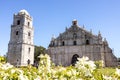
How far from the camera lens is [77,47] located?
45.4 meters

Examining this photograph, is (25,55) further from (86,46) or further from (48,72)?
(48,72)

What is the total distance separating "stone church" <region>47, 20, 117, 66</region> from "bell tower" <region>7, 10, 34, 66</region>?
4.80m

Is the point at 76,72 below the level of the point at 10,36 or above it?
below

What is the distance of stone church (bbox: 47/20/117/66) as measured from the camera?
142ft

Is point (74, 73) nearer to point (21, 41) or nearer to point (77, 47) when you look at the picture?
point (77, 47)

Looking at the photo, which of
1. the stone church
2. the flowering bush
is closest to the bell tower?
the stone church

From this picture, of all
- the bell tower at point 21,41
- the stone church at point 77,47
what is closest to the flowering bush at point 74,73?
the stone church at point 77,47

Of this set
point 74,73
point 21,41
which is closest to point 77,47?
point 21,41

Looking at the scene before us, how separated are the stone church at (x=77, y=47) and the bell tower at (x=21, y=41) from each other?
189 inches

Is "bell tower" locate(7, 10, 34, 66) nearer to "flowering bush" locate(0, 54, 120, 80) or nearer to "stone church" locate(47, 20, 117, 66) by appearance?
"stone church" locate(47, 20, 117, 66)

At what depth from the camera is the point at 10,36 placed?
156 ft

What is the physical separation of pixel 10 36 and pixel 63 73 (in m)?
45.3

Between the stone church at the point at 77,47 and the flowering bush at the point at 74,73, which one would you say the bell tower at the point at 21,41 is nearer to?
the stone church at the point at 77,47

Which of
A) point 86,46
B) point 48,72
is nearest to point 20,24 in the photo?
point 86,46
